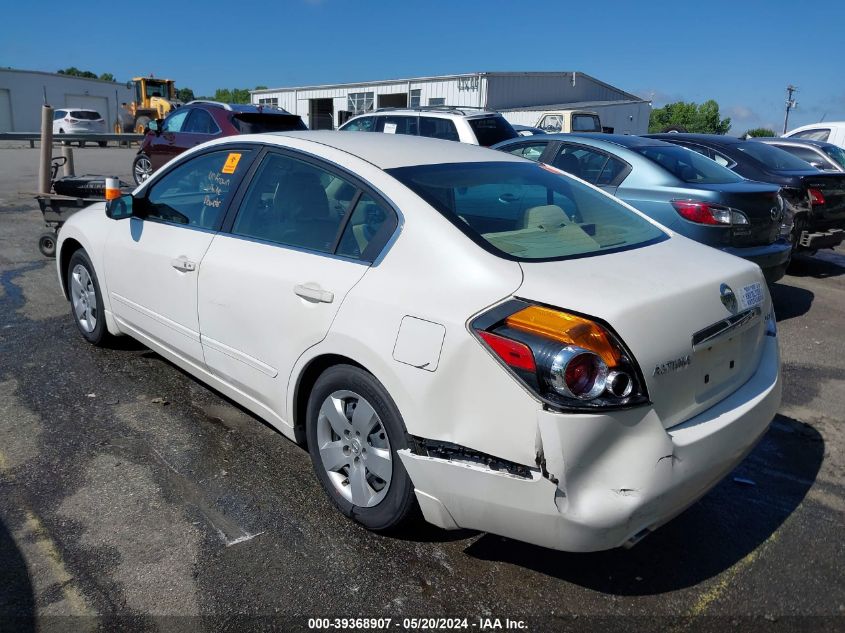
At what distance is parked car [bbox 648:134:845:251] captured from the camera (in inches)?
314

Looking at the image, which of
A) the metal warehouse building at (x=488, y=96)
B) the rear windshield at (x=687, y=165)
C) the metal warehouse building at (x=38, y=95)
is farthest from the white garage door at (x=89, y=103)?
the rear windshield at (x=687, y=165)

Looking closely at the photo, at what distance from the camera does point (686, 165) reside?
6.70 metres

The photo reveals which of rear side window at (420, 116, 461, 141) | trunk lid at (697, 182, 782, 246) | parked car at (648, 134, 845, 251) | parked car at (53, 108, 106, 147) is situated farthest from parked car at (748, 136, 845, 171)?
parked car at (53, 108, 106, 147)

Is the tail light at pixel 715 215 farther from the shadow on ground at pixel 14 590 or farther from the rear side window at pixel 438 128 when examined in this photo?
the rear side window at pixel 438 128

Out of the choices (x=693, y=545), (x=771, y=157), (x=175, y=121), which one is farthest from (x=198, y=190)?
(x=175, y=121)

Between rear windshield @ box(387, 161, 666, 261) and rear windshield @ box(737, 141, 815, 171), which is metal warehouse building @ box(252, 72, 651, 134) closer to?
rear windshield @ box(737, 141, 815, 171)

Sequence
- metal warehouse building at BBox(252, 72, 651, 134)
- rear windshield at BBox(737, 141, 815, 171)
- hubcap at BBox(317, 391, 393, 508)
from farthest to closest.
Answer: metal warehouse building at BBox(252, 72, 651, 134)
rear windshield at BBox(737, 141, 815, 171)
hubcap at BBox(317, 391, 393, 508)

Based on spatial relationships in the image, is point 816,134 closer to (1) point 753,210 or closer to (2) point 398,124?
(2) point 398,124

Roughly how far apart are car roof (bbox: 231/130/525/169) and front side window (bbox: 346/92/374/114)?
32.4 meters

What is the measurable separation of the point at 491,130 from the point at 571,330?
10080 mm

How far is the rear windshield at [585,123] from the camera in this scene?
1903 cm

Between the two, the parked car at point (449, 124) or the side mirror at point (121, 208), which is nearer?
the side mirror at point (121, 208)

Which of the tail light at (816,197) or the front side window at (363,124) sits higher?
the front side window at (363,124)

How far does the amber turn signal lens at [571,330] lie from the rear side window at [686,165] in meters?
4.56
